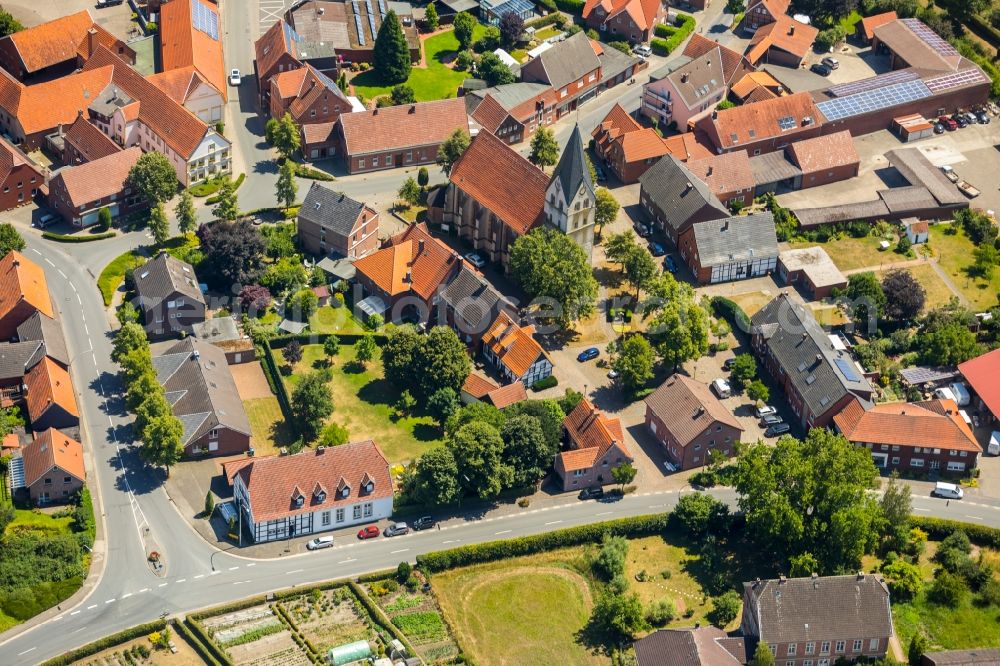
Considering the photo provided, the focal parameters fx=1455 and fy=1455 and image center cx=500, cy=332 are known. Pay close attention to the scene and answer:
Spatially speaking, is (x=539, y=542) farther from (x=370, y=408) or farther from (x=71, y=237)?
(x=71, y=237)

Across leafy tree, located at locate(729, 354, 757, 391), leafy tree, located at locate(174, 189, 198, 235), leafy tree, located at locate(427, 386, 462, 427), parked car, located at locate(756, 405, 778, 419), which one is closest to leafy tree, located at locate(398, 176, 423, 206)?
leafy tree, located at locate(174, 189, 198, 235)

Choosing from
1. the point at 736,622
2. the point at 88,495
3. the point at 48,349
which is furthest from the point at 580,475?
the point at 48,349

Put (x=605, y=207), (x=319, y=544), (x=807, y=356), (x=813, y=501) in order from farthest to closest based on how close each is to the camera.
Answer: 1. (x=605, y=207)
2. (x=807, y=356)
3. (x=319, y=544)
4. (x=813, y=501)

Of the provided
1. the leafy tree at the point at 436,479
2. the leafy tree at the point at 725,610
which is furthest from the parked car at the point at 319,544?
the leafy tree at the point at 725,610

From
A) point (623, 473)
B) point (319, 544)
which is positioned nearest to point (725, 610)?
point (623, 473)

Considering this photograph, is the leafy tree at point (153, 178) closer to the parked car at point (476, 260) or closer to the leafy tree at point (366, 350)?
the leafy tree at point (366, 350)

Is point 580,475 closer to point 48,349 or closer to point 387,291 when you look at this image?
point 387,291
